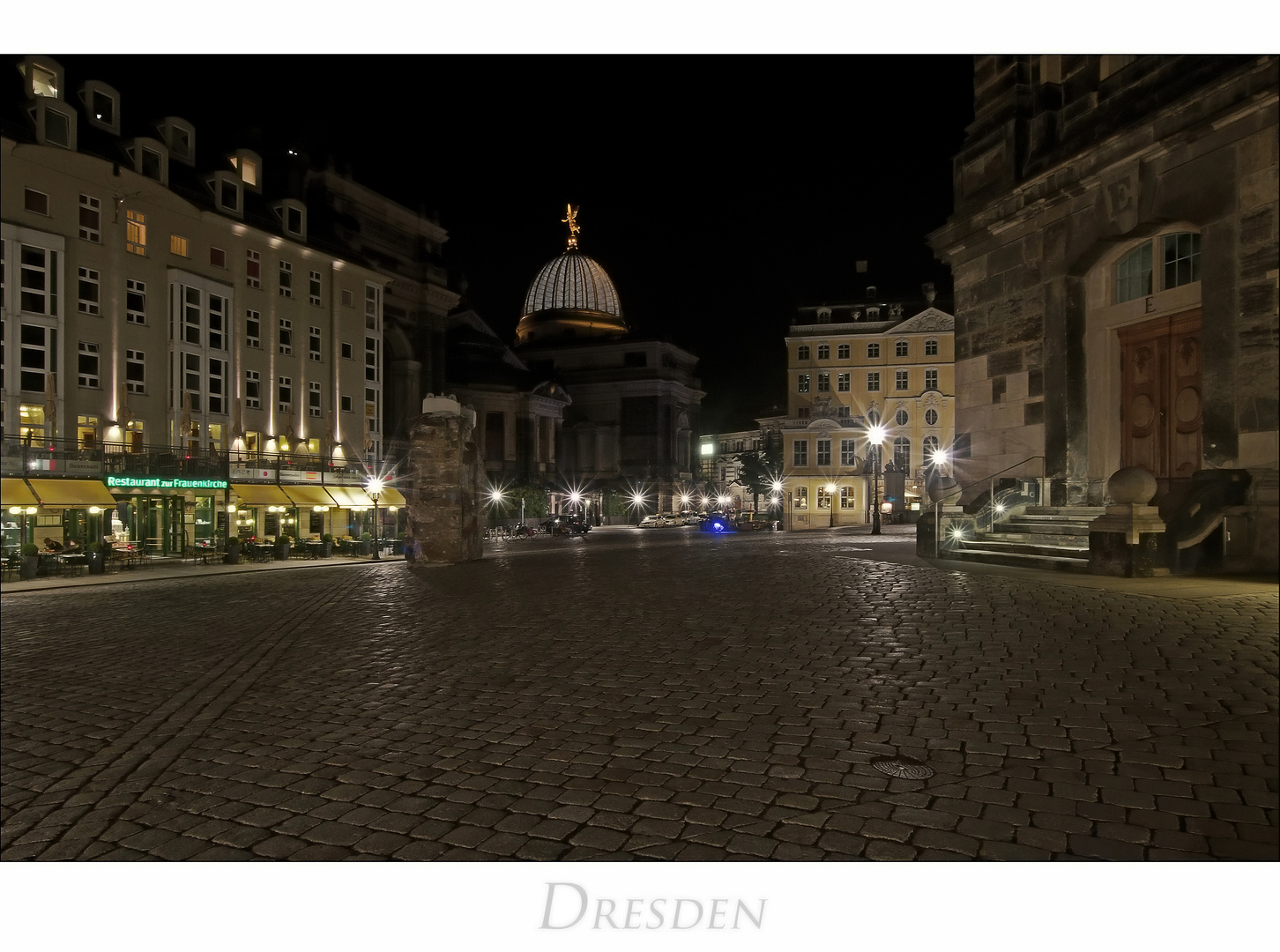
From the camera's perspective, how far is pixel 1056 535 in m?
7.31

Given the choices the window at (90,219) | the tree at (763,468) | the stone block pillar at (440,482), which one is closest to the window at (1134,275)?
the window at (90,219)

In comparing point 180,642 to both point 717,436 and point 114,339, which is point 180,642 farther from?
point 717,436

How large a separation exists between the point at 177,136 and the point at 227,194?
352 centimetres

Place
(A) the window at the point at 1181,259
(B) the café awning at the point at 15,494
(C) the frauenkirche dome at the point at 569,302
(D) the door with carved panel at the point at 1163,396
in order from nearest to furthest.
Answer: (D) the door with carved panel at the point at 1163,396, (B) the café awning at the point at 15,494, (A) the window at the point at 1181,259, (C) the frauenkirche dome at the point at 569,302

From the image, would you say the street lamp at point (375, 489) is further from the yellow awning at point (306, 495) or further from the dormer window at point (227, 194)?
the dormer window at point (227, 194)

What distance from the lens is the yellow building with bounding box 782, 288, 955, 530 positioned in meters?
14.5

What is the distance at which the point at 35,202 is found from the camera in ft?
14.2

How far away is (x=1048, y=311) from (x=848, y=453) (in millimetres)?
46599

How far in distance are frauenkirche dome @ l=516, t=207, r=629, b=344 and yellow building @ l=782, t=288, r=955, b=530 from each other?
40.8 metres

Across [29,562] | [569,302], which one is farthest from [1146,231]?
[569,302]

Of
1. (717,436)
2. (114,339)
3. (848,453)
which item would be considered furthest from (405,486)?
(717,436)

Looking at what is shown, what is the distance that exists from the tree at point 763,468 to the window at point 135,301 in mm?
70065

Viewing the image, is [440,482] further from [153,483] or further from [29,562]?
[29,562]

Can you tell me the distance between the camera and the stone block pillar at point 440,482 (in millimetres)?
17594
